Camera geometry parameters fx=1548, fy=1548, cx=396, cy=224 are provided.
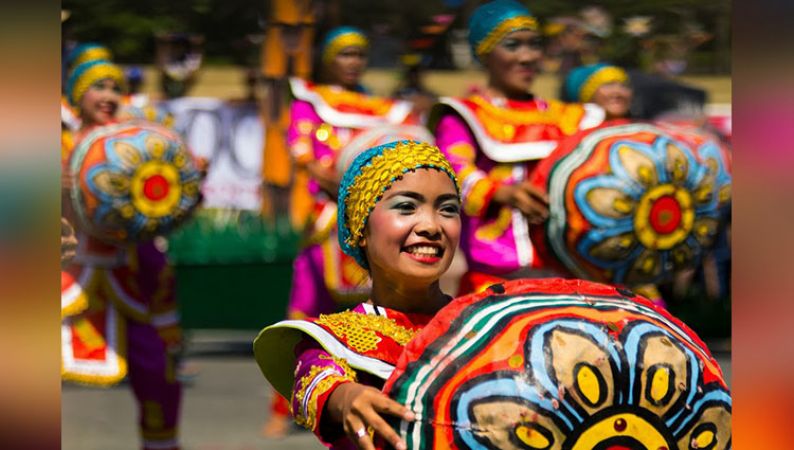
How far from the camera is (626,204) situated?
4.75 m

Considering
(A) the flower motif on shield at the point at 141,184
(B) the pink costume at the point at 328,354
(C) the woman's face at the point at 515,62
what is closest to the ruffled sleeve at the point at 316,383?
(B) the pink costume at the point at 328,354

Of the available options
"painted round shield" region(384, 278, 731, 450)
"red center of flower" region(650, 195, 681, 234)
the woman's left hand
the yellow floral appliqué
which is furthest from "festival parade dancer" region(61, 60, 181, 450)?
"painted round shield" region(384, 278, 731, 450)

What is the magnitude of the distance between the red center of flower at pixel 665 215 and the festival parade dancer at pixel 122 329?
2.33 metres

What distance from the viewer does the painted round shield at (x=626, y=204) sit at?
4.73 m

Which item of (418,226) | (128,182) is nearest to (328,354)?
(418,226)

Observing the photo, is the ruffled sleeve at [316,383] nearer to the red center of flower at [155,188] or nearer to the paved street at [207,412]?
the red center of flower at [155,188]

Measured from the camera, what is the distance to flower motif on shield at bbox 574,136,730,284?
186 inches

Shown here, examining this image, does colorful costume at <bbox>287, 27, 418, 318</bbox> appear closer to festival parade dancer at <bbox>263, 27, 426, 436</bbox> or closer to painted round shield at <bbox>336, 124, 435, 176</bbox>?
festival parade dancer at <bbox>263, 27, 426, 436</bbox>

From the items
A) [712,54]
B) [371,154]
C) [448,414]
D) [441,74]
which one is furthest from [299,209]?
[448,414]

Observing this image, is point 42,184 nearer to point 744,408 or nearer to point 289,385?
point 744,408

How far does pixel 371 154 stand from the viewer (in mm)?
3148

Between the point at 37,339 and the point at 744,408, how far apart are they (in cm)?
87

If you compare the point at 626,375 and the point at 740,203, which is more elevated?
the point at 740,203

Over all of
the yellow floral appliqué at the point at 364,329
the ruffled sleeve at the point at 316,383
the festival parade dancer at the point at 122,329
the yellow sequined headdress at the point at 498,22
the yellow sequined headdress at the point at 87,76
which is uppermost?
the yellow sequined headdress at the point at 498,22
